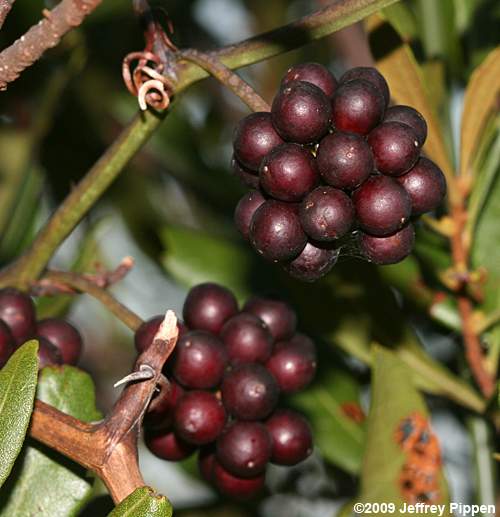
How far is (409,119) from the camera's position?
1100mm

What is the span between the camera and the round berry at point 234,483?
1323mm

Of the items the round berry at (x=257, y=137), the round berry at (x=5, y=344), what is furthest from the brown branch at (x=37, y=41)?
the round berry at (x=5, y=344)

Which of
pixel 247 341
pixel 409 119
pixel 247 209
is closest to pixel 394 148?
pixel 409 119

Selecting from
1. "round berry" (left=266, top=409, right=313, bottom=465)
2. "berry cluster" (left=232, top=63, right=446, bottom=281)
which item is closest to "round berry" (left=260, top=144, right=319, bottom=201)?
"berry cluster" (left=232, top=63, right=446, bottom=281)

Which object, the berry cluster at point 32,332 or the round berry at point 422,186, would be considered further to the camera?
the berry cluster at point 32,332

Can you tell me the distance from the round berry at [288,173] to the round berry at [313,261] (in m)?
0.06

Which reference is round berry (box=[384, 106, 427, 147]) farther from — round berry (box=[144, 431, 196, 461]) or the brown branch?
round berry (box=[144, 431, 196, 461])

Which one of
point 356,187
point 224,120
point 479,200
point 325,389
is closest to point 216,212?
point 224,120

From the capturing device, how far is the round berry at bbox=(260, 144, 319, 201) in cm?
104

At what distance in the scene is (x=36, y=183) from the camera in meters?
2.09

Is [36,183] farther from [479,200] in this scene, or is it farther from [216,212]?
[479,200]

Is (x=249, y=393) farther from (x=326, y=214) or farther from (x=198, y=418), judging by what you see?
(x=326, y=214)

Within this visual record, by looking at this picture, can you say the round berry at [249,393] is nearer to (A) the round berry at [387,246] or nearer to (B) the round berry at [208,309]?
(B) the round berry at [208,309]

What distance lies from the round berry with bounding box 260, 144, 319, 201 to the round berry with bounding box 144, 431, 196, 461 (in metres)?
0.41
